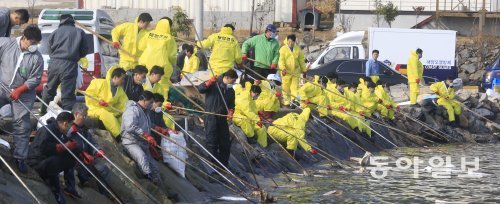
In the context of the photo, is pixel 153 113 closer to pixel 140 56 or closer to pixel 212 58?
pixel 140 56

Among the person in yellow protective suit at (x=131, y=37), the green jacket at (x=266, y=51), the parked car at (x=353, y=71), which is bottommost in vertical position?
the parked car at (x=353, y=71)

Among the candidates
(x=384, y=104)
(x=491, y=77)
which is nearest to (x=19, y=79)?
(x=384, y=104)

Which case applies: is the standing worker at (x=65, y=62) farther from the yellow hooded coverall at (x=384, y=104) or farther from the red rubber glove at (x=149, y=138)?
the yellow hooded coverall at (x=384, y=104)

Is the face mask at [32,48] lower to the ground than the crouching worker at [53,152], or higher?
higher

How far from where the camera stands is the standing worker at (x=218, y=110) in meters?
18.7

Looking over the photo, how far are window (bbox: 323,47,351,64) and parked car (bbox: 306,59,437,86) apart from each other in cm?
231

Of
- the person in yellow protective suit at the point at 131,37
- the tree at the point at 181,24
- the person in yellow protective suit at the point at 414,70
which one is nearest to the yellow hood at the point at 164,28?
the person in yellow protective suit at the point at 131,37

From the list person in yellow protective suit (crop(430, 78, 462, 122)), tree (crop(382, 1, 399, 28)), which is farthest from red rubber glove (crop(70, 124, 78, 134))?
tree (crop(382, 1, 399, 28))

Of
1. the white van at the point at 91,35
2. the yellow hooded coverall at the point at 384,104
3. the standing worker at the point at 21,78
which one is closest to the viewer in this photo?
the standing worker at the point at 21,78

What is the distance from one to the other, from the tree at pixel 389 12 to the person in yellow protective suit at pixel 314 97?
72.2 feet

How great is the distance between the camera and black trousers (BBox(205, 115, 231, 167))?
1872 cm

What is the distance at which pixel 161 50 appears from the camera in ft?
63.0

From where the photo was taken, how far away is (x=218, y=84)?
1877 centimetres

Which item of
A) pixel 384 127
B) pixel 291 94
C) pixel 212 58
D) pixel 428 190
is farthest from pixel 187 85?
pixel 384 127
